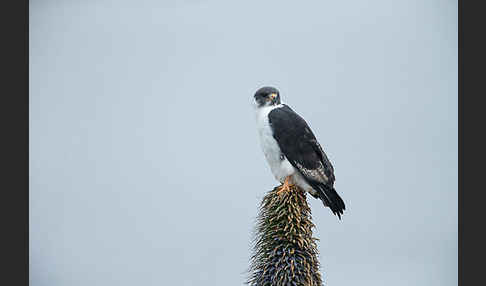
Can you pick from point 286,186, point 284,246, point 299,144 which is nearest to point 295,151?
point 299,144

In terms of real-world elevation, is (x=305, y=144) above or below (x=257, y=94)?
below

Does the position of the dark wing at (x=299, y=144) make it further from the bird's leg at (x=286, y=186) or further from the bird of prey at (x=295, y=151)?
the bird's leg at (x=286, y=186)

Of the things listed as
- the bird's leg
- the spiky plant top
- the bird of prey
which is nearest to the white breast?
the bird of prey

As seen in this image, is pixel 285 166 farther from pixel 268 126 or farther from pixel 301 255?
pixel 301 255

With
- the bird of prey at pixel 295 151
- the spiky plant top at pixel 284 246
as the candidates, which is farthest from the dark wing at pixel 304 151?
the spiky plant top at pixel 284 246

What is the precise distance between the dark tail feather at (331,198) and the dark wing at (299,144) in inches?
2.5

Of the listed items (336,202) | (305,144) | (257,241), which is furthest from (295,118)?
(257,241)

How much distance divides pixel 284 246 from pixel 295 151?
150 cm

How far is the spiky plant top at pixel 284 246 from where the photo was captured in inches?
308

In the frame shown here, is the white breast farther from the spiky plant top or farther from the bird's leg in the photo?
the spiky plant top

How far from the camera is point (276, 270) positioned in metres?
7.82

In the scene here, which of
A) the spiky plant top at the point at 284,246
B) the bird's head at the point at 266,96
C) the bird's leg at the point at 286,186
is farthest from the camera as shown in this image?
the bird's head at the point at 266,96

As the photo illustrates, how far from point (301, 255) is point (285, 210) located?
0.54 metres

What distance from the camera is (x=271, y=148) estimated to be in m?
9.28
